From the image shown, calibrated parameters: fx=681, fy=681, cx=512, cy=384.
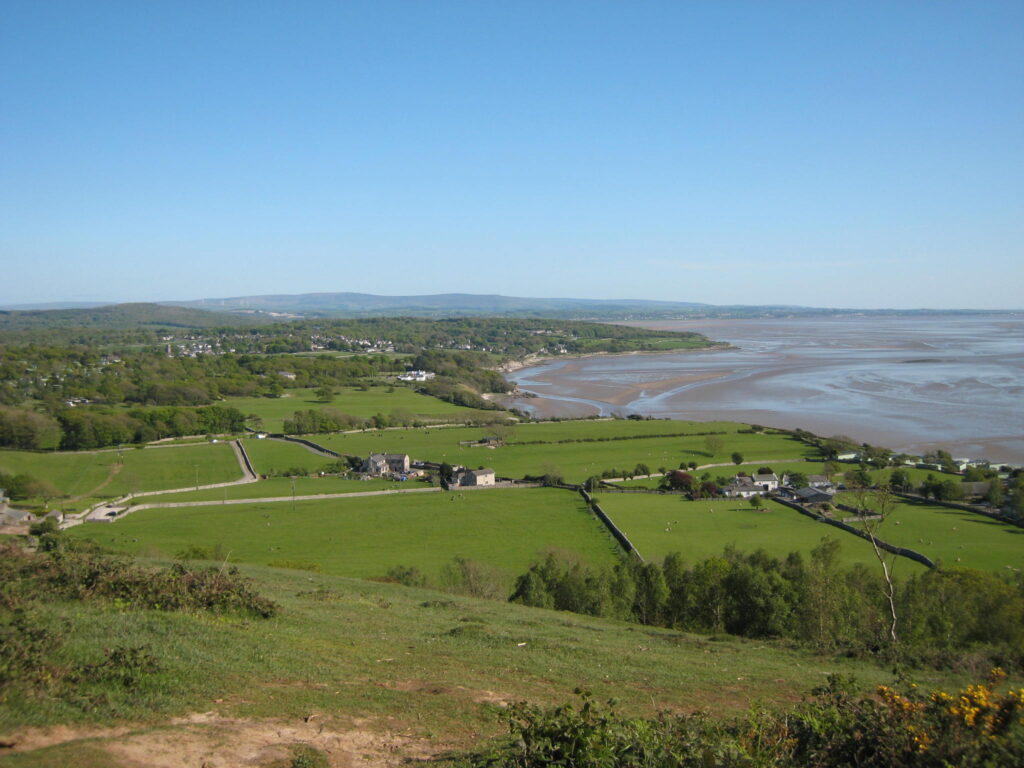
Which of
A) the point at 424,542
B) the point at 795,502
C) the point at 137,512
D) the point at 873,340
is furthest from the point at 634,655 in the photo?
the point at 873,340

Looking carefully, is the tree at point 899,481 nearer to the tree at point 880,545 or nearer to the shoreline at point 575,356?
the tree at point 880,545

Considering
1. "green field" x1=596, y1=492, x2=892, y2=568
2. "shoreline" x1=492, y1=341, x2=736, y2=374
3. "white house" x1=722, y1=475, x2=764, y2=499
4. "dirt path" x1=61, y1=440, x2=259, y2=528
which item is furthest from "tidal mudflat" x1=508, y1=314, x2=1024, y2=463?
"dirt path" x1=61, y1=440, x2=259, y2=528

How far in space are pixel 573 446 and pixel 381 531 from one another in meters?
21.8

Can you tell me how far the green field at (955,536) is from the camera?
82.3 ft

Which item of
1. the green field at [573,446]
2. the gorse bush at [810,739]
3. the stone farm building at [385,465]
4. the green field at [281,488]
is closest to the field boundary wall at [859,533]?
the green field at [573,446]

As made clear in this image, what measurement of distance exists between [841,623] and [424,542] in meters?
17.8

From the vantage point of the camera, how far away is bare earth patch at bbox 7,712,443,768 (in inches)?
206

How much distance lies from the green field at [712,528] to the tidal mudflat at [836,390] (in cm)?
1752

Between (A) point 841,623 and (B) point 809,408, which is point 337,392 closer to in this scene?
(B) point 809,408

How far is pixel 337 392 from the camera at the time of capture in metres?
82.7

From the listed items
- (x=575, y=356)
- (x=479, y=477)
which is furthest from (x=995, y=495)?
(x=575, y=356)

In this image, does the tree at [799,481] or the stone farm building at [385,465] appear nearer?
the tree at [799,481]

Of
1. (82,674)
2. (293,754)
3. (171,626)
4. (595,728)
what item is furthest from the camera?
(171,626)

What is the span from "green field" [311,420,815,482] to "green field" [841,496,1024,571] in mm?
12451
